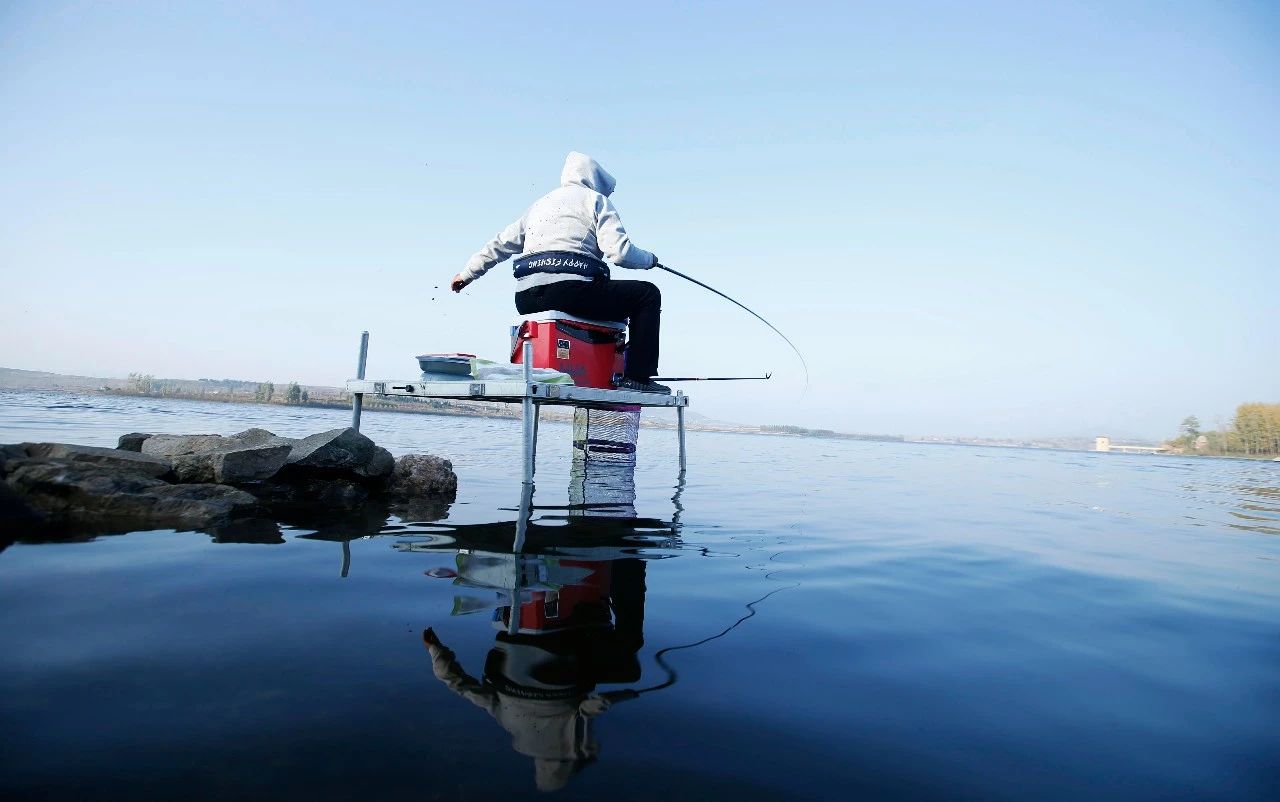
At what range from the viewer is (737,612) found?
7.89 feet

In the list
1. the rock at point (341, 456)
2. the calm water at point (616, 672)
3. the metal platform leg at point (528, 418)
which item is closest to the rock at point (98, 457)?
the rock at point (341, 456)

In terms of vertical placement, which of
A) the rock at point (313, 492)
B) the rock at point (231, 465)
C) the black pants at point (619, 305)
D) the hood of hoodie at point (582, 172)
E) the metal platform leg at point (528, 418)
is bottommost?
the rock at point (313, 492)

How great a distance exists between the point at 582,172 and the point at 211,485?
4.70 m

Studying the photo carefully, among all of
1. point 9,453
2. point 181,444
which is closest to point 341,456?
point 181,444

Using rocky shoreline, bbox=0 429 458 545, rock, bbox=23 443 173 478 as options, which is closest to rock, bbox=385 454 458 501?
rocky shoreline, bbox=0 429 458 545

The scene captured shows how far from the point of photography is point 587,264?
6.40 metres

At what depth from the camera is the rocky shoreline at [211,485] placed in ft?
11.1

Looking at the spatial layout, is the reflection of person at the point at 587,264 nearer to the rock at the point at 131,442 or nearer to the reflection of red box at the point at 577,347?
the reflection of red box at the point at 577,347

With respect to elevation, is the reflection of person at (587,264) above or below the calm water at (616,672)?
above

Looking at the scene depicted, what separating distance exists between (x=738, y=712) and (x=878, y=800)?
0.41m

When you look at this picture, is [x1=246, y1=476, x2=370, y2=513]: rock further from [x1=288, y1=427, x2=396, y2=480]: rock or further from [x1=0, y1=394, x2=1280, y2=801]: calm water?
[x1=0, y1=394, x2=1280, y2=801]: calm water

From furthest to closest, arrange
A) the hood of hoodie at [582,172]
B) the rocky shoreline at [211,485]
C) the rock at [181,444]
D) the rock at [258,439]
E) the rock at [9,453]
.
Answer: the hood of hoodie at [582,172]
the rock at [258,439]
the rock at [181,444]
the rock at [9,453]
the rocky shoreline at [211,485]

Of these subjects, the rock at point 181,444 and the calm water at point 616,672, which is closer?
the calm water at point 616,672

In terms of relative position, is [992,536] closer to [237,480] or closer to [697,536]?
[697,536]
